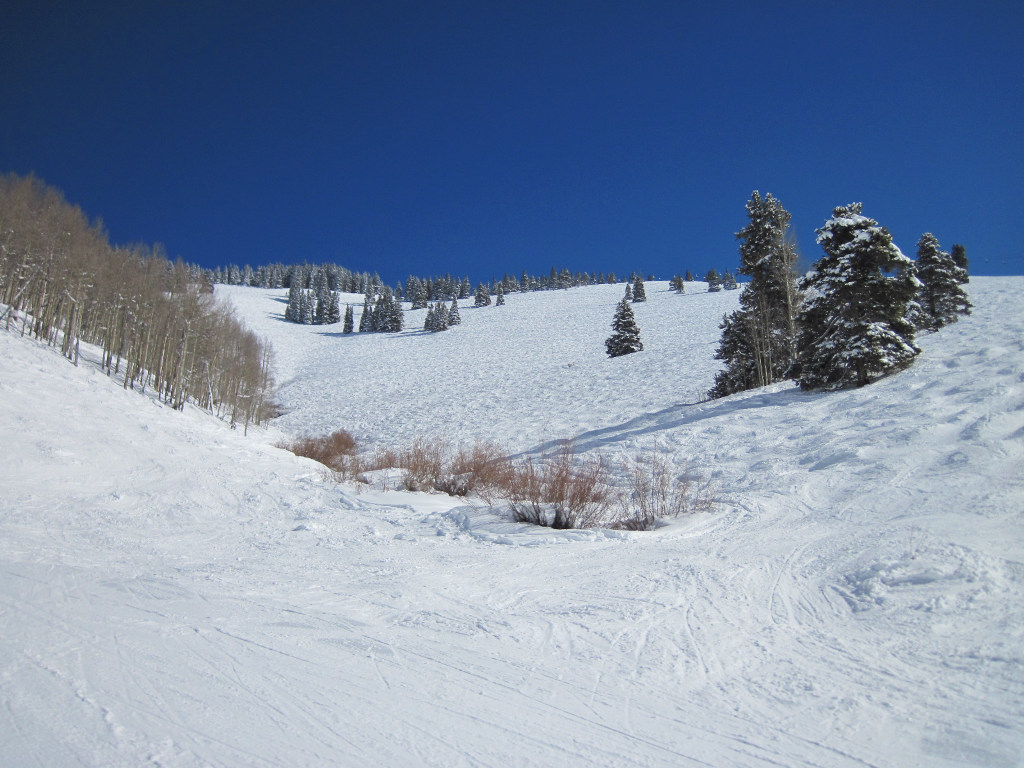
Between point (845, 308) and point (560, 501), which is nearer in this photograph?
point (560, 501)

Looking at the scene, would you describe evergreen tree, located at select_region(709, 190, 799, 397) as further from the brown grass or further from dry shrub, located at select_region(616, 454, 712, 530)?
dry shrub, located at select_region(616, 454, 712, 530)

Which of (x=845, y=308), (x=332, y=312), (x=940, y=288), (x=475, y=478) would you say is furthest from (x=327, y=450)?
(x=332, y=312)

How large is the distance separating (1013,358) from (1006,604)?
12.2m

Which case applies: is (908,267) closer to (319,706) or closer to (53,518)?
(319,706)

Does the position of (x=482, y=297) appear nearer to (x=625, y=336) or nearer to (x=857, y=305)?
(x=625, y=336)

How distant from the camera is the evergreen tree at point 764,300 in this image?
19.0 meters

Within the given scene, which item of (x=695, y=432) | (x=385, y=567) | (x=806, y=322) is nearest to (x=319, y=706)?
(x=385, y=567)

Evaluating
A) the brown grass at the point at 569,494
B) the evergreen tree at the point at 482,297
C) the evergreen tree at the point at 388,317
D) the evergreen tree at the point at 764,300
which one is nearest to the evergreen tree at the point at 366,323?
the evergreen tree at the point at 388,317

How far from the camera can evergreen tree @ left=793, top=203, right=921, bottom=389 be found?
13445 millimetres

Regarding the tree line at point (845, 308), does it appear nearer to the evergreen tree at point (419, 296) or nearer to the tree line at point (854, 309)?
the tree line at point (854, 309)

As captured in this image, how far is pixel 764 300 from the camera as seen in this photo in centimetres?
1934

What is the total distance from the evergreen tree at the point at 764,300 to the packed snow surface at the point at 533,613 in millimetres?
7594

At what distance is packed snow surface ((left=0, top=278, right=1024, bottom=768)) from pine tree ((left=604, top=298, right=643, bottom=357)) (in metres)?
24.5

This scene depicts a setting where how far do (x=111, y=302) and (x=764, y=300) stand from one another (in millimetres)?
31721
